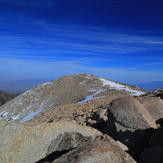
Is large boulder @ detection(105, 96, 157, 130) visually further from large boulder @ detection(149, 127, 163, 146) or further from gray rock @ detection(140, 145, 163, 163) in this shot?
gray rock @ detection(140, 145, 163, 163)

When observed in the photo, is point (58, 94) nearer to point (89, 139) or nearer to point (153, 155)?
point (89, 139)

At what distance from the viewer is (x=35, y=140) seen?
5594 mm

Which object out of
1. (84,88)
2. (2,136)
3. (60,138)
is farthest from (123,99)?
(84,88)

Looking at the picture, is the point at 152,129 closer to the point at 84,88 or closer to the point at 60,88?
the point at 84,88

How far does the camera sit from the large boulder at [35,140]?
5.32 meters

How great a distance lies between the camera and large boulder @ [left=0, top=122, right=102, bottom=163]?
532 cm

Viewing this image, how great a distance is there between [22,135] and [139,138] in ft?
13.9

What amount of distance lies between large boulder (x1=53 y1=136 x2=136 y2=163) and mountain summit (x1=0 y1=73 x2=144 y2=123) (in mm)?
24383

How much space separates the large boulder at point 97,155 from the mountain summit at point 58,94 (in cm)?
2438

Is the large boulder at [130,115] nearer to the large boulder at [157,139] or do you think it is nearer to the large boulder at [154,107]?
the large boulder at [157,139]

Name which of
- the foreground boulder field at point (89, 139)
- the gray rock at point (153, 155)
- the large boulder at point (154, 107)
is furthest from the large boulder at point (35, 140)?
the large boulder at point (154, 107)

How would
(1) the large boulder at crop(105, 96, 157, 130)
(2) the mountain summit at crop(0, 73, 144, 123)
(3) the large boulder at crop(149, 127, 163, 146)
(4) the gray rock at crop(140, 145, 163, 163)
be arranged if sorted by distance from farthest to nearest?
1. (2) the mountain summit at crop(0, 73, 144, 123)
2. (1) the large boulder at crop(105, 96, 157, 130)
3. (3) the large boulder at crop(149, 127, 163, 146)
4. (4) the gray rock at crop(140, 145, 163, 163)

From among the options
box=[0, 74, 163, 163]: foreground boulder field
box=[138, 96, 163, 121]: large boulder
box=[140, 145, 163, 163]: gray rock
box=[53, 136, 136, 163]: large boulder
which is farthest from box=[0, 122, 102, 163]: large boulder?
box=[138, 96, 163, 121]: large boulder

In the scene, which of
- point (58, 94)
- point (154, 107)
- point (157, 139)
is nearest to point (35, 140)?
point (157, 139)
